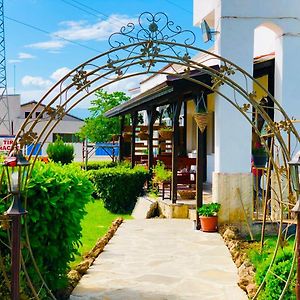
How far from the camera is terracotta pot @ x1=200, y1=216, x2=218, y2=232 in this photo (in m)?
10.7

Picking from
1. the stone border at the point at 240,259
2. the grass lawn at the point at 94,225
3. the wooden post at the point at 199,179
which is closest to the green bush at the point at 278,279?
the stone border at the point at 240,259

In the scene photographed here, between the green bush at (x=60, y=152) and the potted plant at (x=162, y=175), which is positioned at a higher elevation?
the green bush at (x=60, y=152)

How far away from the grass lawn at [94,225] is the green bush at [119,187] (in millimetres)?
359

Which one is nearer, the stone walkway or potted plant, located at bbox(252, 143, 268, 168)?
the stone walkway

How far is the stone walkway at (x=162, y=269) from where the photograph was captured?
6586 millimetres

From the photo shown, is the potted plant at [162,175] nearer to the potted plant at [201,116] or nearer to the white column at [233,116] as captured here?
the white column at [233,116]

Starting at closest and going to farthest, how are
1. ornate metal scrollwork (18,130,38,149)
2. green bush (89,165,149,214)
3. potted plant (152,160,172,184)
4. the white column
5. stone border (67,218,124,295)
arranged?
ornate metal scrollwork (18,130,38,149)
stone border (67,218,124,295)
the white column
potted plant (152,160,172,184)
green bush (89,165,149,214)

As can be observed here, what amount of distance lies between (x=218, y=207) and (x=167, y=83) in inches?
105

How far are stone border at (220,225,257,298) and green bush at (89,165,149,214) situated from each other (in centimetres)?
490

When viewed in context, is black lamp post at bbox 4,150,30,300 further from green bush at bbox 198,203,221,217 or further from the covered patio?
green bush at bbox 198,203,221,217

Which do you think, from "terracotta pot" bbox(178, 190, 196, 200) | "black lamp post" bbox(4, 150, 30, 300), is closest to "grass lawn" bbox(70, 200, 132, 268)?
"terracotta pot" bbox(178, 190, 196, 200)

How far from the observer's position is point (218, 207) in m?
10.7

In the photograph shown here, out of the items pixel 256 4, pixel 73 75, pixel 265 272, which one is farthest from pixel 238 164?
pixel 73 75

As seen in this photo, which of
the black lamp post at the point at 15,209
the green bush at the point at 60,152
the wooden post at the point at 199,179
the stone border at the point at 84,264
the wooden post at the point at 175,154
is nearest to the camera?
the black lamp post at the point at 15,209
